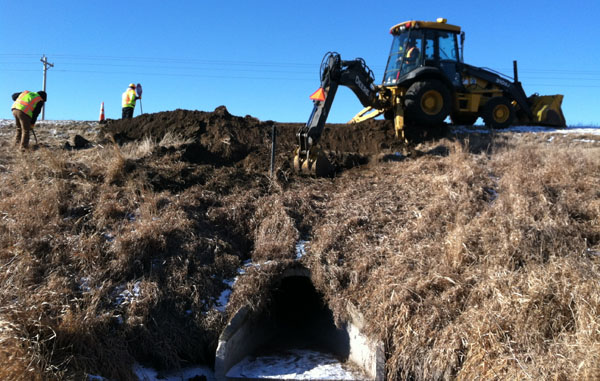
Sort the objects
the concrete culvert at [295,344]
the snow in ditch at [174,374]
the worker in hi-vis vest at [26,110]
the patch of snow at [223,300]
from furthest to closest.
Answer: the worker in hi-vis vest at [26,110] < the patch of snow at [223,300] < the concrete culvert at [295,344] < the snow in ditch at [174,374]

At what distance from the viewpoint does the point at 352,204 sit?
8.49 metres

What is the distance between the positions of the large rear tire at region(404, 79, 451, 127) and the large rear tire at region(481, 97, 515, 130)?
236cm

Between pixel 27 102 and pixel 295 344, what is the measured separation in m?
8.27

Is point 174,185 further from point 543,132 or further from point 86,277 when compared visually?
point 543,132

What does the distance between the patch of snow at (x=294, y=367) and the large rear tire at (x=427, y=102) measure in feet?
22.9

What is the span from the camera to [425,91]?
38.7ft

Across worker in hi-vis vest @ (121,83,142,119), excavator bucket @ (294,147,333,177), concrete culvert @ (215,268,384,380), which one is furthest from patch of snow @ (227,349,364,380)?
worker in hi-vis vest @ (121,83,142,119)

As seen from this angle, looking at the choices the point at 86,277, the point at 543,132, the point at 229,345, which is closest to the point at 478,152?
the point at 543,132

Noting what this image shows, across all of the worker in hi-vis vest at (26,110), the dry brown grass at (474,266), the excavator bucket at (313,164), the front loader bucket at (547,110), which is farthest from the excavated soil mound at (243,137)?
the front loader bucket at (547,110)

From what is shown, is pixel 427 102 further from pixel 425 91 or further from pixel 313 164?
pixel 313 164

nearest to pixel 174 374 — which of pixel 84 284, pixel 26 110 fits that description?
pixel 84 284

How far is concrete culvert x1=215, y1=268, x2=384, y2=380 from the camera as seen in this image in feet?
19.9

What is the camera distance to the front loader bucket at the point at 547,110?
48.3 ft

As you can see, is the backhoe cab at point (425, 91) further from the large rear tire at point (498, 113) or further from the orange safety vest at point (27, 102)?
the orange safety vest at point (27, 102)
